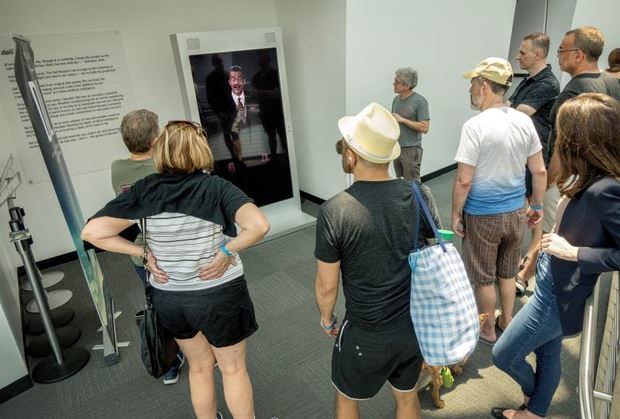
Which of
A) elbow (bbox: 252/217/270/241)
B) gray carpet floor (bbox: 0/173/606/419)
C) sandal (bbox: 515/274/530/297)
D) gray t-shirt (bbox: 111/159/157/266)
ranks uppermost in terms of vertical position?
gray t-shirt (bbox: 111/159/157/266)

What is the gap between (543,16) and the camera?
5.91 meters

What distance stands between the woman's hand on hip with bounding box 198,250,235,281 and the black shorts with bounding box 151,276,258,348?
54 millimetres

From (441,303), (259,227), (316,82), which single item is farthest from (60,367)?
(316,82)

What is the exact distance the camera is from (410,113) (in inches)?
148

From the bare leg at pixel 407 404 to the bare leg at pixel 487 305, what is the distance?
36.2 inches

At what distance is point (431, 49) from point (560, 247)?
390cm

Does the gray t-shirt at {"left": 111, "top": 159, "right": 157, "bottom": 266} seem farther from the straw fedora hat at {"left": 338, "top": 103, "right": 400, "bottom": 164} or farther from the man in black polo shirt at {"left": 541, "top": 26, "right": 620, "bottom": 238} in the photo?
the man in black polo shirt at {"left": 541, "top": 26, "right": 620, "bottom": 238}

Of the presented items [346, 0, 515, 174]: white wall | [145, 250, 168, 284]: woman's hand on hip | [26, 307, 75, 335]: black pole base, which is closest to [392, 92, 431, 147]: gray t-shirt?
[346, 0, 515, 174]: white wall

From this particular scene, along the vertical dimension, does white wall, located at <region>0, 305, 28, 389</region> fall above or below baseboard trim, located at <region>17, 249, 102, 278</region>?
above

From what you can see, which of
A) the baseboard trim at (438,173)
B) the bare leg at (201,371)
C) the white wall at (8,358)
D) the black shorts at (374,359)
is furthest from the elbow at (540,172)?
the baseboard trim at (438,173)

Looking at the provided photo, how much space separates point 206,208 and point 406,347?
832 mm

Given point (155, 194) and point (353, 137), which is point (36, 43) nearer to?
point (155, 194)

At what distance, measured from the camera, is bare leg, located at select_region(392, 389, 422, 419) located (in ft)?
4.87

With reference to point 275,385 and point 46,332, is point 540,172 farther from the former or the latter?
point 46,332
